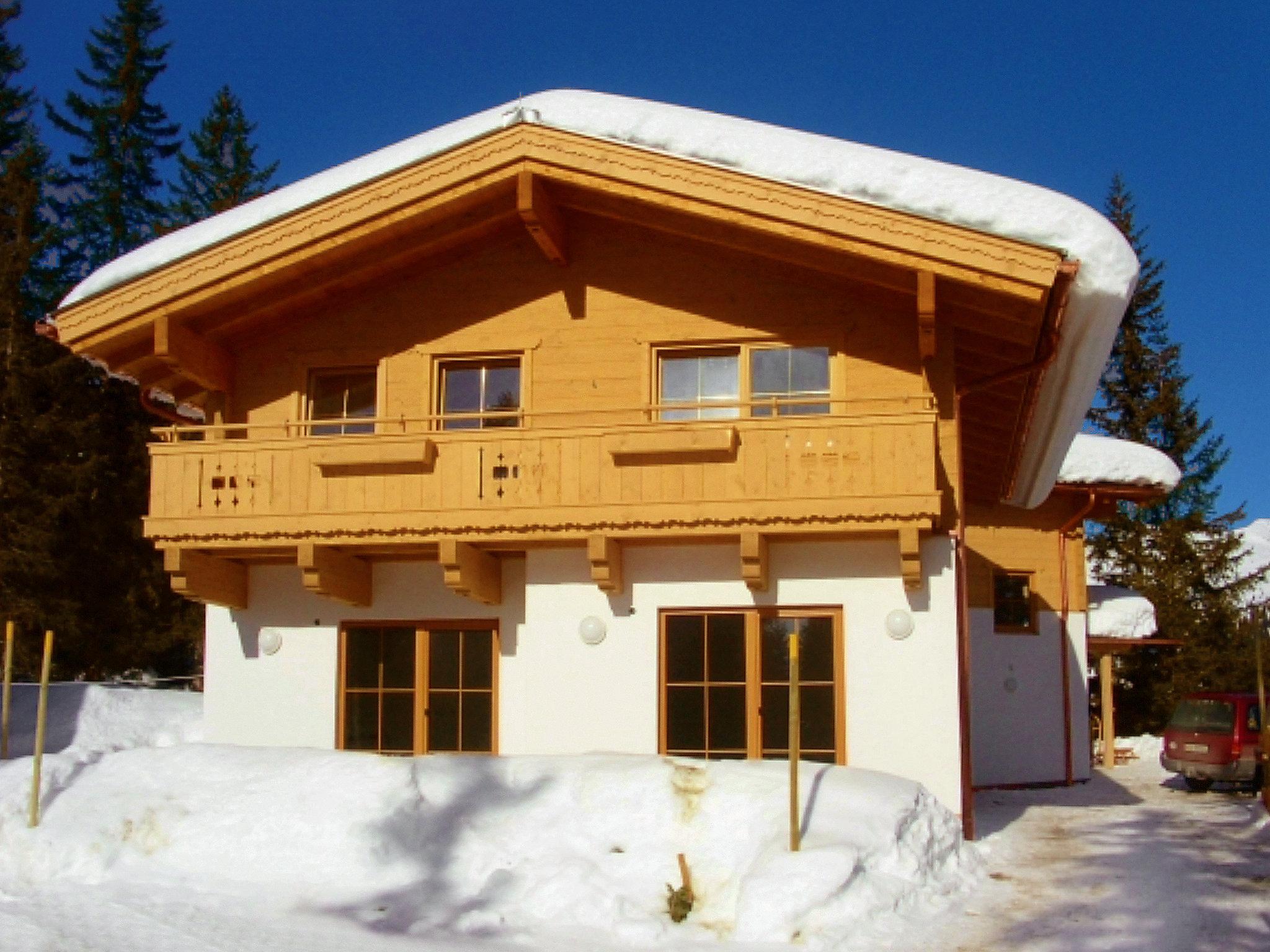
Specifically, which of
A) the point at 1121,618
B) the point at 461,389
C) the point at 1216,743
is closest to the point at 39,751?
the point at 461,389

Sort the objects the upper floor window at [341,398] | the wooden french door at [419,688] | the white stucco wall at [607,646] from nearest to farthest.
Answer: the white stucco wall at [607,646], the wooden french door at [419,688], the upper floor window at [341,398]

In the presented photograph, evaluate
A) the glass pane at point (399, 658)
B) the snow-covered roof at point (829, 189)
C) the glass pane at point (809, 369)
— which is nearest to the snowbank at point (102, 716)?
the glass pane at point (399, 658)

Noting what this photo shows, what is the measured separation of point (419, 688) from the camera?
15.7 m

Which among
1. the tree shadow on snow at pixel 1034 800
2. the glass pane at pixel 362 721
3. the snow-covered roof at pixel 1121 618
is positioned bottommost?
the tree shadow on snow at pixel 1034 800

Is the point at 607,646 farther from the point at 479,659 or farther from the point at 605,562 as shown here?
the point at 479,659

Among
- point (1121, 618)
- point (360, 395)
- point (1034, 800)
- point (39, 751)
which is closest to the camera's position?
point (39, 751)

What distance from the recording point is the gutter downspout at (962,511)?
44.5ft

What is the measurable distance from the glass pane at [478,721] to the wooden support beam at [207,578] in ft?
9.69

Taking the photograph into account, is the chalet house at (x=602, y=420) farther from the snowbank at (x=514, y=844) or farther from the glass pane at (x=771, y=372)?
the snowbank at (x=514, y=844)

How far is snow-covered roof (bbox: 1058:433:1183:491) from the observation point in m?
22.5

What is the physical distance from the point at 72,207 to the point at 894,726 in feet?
117

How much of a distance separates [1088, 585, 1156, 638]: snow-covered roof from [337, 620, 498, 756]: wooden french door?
561 inches

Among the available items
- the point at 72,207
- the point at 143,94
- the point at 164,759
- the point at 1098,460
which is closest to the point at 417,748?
the point at 164,759

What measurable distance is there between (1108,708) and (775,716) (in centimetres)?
1448
